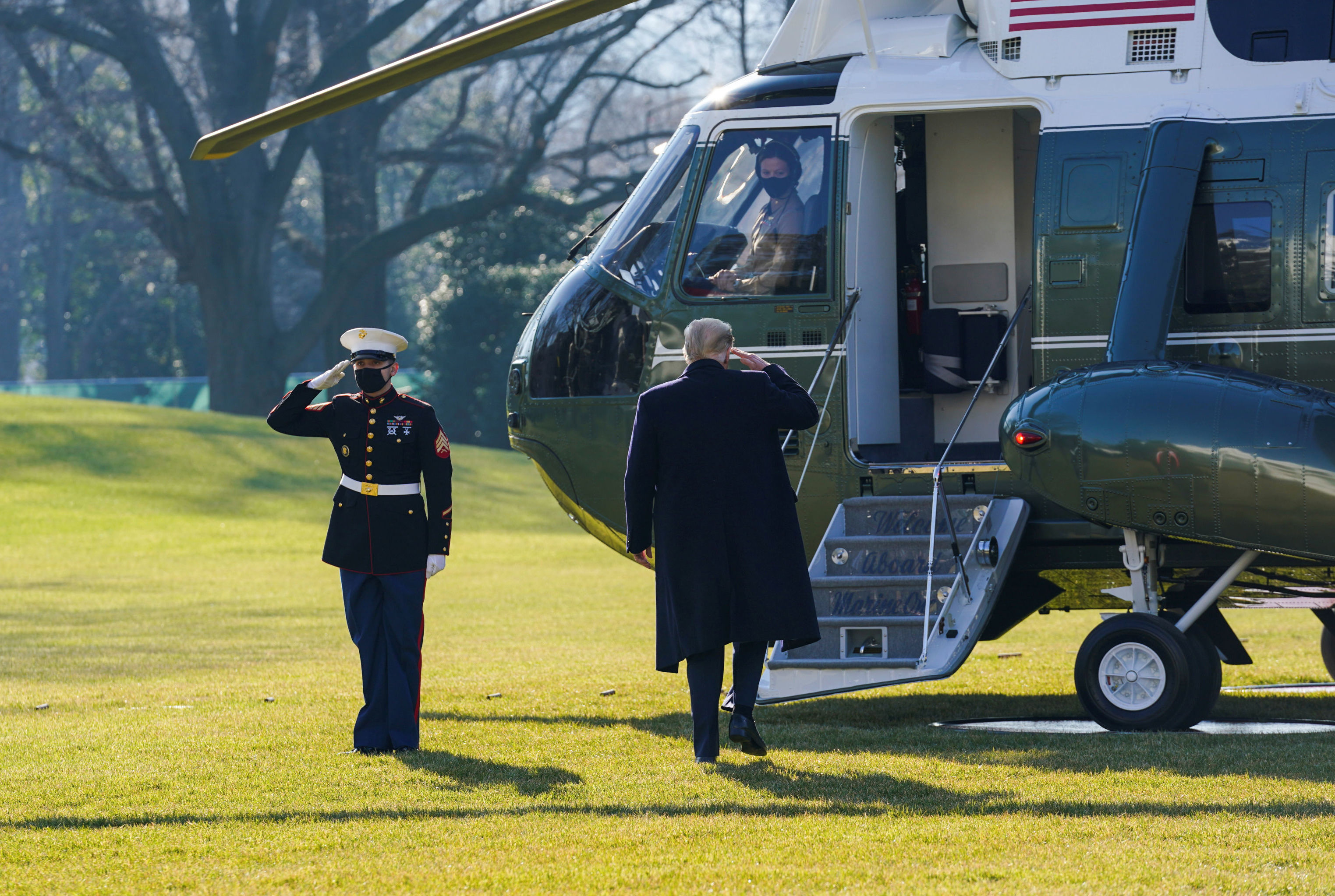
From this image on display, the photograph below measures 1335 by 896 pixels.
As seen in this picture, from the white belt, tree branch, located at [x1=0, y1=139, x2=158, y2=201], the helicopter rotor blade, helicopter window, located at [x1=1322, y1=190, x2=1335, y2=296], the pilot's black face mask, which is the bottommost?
the white belt

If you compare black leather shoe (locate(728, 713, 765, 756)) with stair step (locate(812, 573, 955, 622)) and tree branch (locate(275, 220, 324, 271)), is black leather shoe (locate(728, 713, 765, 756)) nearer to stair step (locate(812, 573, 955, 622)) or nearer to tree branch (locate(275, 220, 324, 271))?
stair step (locate(812, 573, 955, 622))

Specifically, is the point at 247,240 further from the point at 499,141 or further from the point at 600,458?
the point at 600,458

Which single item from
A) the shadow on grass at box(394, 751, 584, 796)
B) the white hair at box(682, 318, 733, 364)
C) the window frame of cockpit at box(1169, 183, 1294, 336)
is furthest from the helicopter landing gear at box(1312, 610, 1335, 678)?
the shadow on grass at box(394, 751, 584, 796)

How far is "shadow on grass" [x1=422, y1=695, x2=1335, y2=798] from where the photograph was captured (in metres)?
6.49

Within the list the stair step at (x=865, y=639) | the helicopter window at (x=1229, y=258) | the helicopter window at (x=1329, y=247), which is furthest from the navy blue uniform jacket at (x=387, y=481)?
the helicopter window at (x=1329, y=247)

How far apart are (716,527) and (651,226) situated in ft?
9.05

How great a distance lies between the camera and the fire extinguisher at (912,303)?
9227 mm

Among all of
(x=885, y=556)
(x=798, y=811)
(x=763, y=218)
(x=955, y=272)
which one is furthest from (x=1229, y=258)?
(x=798, y=811)

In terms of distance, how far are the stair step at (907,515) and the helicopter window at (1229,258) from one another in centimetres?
147

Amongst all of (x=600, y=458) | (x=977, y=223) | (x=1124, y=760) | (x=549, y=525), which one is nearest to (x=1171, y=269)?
(x=977, y=223)

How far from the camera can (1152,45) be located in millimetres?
8180

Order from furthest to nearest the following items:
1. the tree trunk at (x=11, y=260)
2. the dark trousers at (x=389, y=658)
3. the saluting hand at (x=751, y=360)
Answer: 1. the tree trunk at (x=11, y=260)
2. the dark trousers at (x=389, y=658)
3. the saluting hand at (x=751, y=360)

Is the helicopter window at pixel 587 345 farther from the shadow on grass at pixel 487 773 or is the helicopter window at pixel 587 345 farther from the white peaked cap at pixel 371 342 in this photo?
the shadow on grass at pixel 487 773

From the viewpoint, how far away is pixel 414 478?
290 inches
